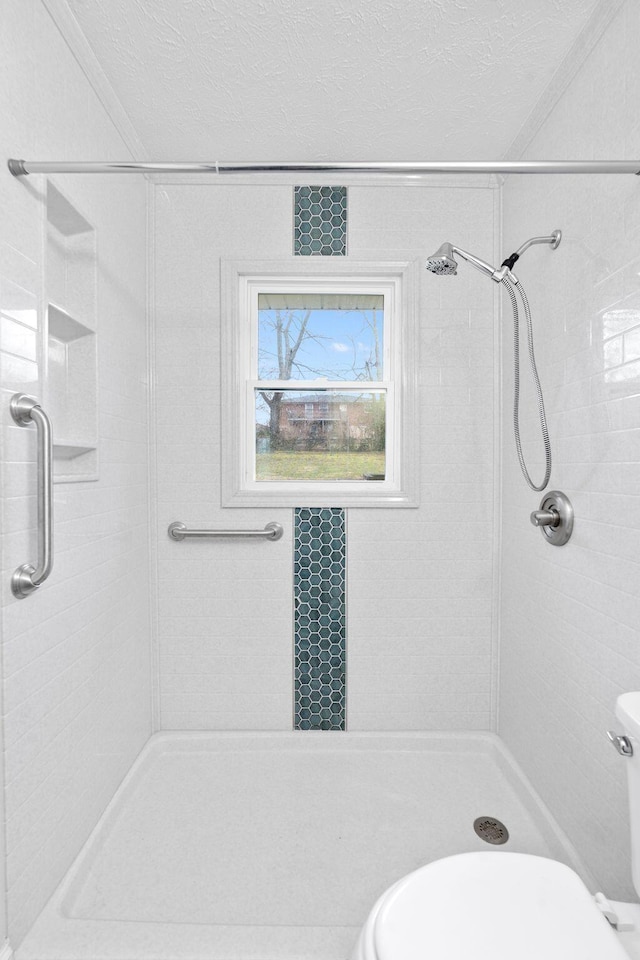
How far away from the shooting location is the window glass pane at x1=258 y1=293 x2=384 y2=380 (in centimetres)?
203

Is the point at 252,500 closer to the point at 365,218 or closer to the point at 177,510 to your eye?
the point at 177,510

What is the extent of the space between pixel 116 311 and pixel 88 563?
2.76ft

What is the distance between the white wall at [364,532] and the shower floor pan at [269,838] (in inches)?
5.3

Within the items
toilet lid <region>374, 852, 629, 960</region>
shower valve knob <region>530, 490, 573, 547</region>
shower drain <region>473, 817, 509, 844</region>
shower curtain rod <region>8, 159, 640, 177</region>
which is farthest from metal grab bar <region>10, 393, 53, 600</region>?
shower drain <region>473, 817, 509, 844</region>

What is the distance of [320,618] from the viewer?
199 cm

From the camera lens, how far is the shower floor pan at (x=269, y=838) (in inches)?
45.5

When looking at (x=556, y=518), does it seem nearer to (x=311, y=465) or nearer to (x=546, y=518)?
(x=546, y=518)

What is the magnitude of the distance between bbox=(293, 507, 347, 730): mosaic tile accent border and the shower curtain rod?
3.93ft

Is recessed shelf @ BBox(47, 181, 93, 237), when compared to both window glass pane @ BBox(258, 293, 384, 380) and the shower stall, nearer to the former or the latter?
the shower stall

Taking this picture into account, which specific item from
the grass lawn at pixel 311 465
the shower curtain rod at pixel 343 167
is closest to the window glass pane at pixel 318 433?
the grass lawn at pixel 311 465

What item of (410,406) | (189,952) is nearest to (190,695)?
(189,952)

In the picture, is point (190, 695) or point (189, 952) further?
point (190, 695)

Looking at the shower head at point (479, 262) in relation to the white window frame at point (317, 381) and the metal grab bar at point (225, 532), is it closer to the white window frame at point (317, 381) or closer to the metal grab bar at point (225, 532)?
the white window frame at point (317, 381)

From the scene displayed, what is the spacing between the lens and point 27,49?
1.13 metres
